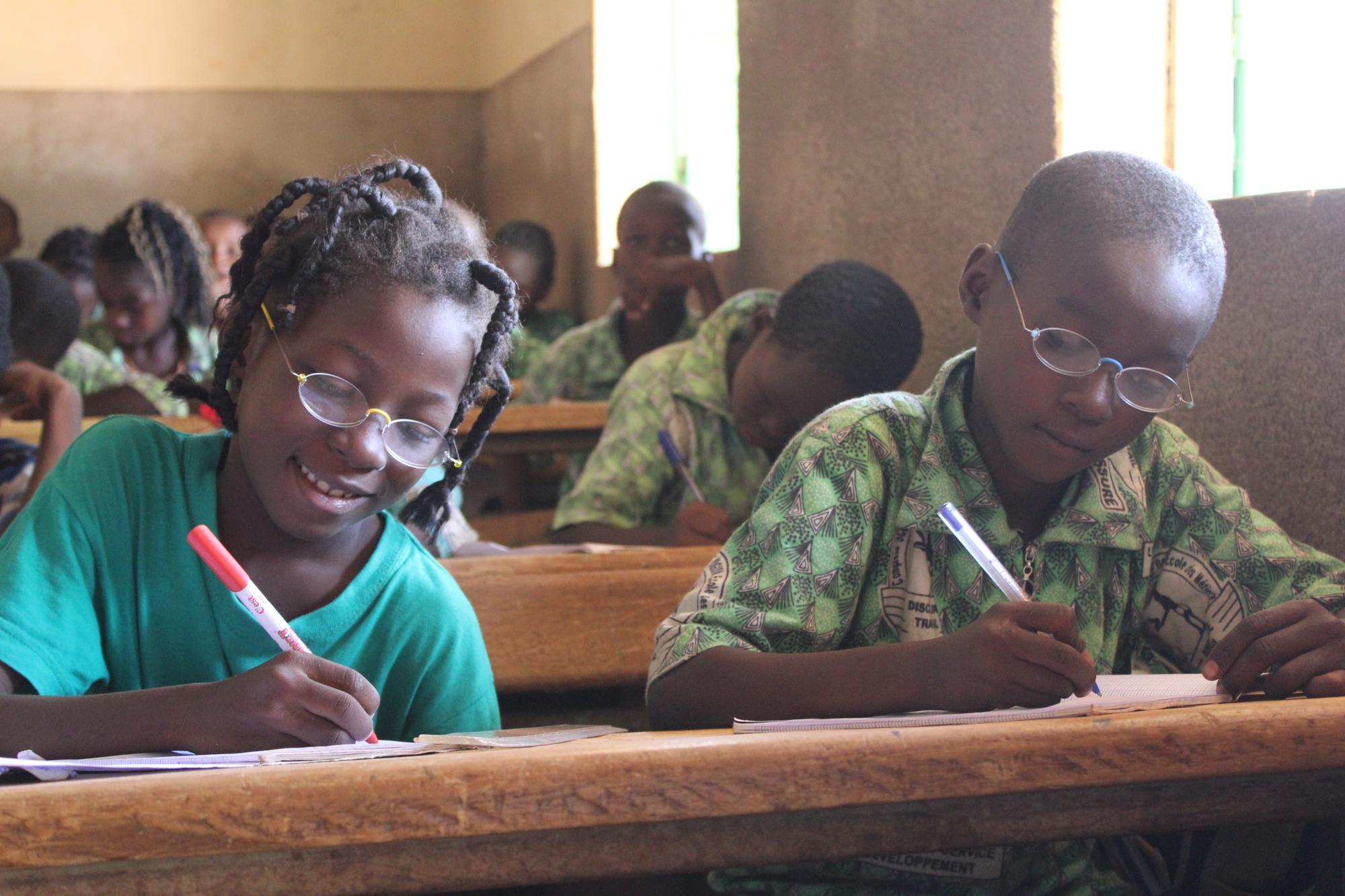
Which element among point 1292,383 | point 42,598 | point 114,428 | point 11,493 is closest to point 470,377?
point 114,428

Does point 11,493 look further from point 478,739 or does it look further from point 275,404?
point 478,739

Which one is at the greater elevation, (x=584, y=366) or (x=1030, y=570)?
(x=584, y=366)

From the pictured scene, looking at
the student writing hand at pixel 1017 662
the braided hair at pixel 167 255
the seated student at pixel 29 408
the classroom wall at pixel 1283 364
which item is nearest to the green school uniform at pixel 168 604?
the student writing hand at pixel 1017 662

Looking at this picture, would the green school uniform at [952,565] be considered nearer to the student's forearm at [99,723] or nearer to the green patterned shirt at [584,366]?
the student's forearm at [99,723]

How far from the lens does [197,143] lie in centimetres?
801

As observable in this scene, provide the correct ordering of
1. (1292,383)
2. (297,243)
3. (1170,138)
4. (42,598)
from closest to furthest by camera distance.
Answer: (42,598)
(297,243)
(1292,383)
(1170,138)

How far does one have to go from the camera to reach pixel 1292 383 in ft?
6.16

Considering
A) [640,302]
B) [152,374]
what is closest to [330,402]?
[640,302]

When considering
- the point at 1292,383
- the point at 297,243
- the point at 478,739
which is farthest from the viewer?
the point at 1292,383

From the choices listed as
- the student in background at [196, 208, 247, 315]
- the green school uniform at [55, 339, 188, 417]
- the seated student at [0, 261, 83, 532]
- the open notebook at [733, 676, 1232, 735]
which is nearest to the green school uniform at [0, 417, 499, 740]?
the open notebook at [733, 676, 1232, 735]

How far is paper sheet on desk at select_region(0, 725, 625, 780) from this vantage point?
0.84m

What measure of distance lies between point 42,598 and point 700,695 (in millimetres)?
615

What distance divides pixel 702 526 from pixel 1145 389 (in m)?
1.20

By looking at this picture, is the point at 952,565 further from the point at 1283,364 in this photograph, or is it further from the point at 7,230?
the point at 7,230
